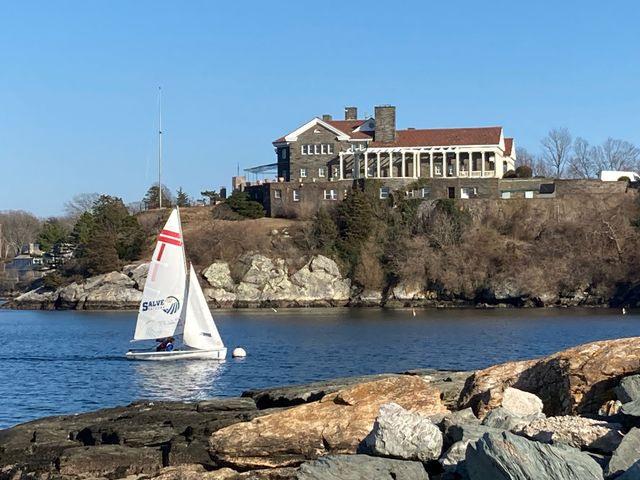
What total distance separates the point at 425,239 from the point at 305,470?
81230 mm

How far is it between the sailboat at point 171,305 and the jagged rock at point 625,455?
118 ft

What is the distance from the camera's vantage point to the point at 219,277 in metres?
95.4

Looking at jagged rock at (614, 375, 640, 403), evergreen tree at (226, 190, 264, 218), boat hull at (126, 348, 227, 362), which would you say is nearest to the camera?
jagged rock at (614, 375, 640, 403)

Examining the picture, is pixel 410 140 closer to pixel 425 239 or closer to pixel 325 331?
pixel 425 239

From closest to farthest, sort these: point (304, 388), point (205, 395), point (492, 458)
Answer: point (492, 458) < point (304, 388) < point (205, 395)

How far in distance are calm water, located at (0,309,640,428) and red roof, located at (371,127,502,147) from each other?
17.3 m

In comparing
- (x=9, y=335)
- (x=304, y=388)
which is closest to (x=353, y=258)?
(x=9, y=335)

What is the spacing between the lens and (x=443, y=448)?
15.2 metres

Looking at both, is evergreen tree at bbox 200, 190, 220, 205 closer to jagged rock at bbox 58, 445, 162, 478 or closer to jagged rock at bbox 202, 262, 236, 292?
jagged rock at bbox 202, 262, 236, 292

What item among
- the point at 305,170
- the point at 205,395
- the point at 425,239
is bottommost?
the point at 205,395

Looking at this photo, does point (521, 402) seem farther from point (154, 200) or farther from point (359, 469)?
point (154, 200)

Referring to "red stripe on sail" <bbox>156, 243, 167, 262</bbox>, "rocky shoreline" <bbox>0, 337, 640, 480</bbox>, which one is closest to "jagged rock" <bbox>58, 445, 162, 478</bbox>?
"rocky shoreline" <bbox>0, 337, 640, 480</bbox>

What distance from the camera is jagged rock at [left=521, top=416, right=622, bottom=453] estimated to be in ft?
46.5

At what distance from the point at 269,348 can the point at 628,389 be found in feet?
131
